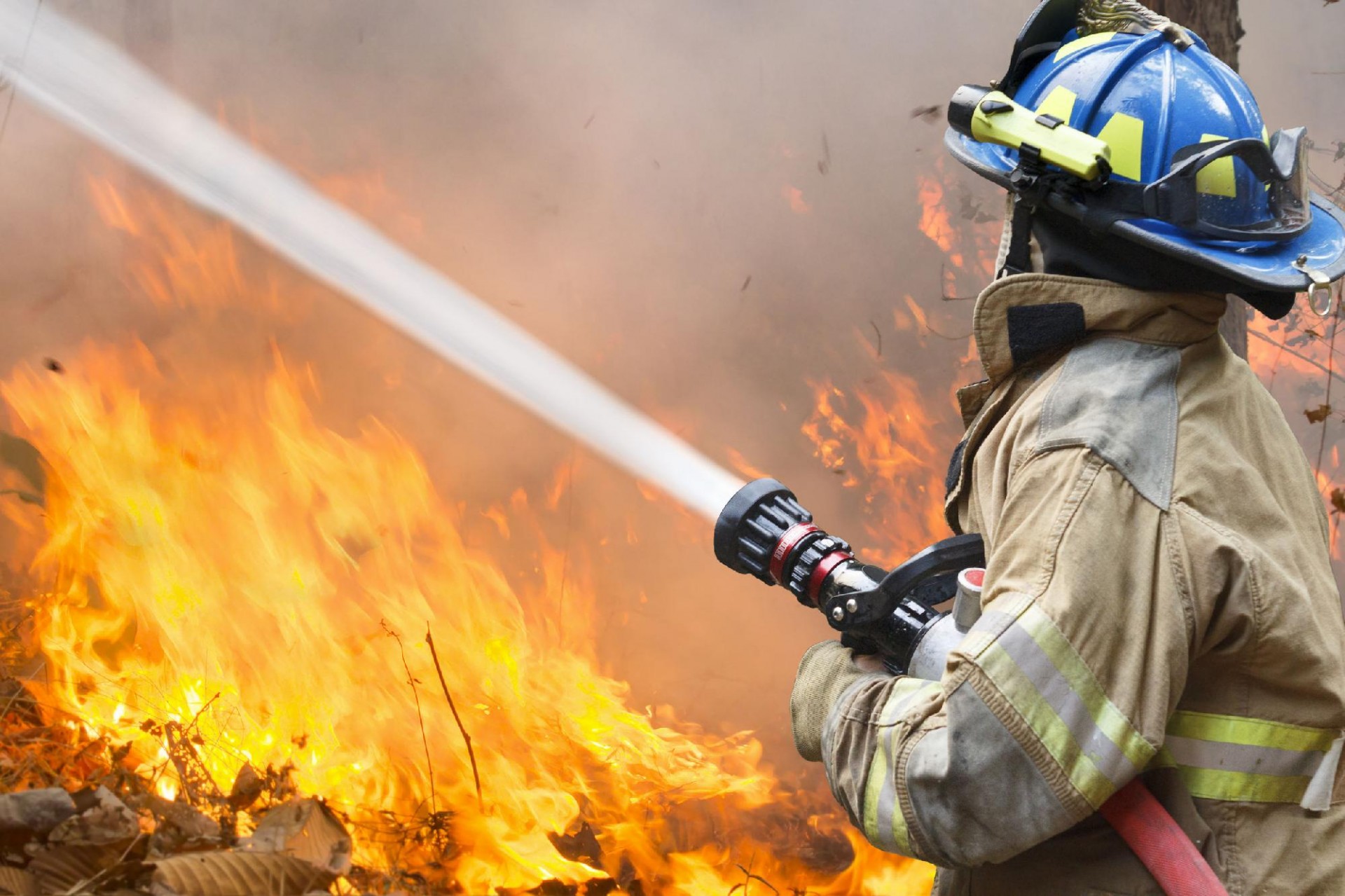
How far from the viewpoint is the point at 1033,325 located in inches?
72.5

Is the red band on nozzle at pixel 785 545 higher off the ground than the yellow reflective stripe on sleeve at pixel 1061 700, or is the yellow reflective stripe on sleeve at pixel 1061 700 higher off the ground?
the red band on nozzle at pixel 785 545

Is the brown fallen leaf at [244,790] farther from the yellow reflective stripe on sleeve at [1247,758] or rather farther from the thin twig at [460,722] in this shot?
the yellow reflective stripe on sleeve at [1247,758]

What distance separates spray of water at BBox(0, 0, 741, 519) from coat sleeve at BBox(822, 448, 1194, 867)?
320cm

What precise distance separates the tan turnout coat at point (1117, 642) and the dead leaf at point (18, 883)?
143 cm

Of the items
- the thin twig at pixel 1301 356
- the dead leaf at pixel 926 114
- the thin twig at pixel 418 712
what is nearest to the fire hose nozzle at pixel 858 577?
the thin twig at pixel 418 712

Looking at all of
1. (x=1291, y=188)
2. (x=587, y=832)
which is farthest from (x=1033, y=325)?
(x=587, y=832)

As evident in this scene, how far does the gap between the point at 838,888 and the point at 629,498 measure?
1996 millimetres

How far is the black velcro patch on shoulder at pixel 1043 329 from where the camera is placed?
5.94ft

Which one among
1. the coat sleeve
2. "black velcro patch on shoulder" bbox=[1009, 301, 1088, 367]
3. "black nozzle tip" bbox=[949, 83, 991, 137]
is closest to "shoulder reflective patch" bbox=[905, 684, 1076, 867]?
the coat sleeve

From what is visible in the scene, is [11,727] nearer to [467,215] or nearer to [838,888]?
[467,215]

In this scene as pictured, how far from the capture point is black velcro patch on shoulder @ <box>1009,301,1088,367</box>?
1812 mm

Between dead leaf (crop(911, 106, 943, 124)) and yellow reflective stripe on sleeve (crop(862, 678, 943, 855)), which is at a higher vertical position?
dead leaf (crop(911, 106, 943, 124))

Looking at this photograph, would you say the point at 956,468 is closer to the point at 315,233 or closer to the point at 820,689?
the point at 820,689

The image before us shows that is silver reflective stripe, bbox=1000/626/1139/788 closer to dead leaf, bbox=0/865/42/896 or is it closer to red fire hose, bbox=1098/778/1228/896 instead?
red fire hose, bbox=1098/778/1228/896
